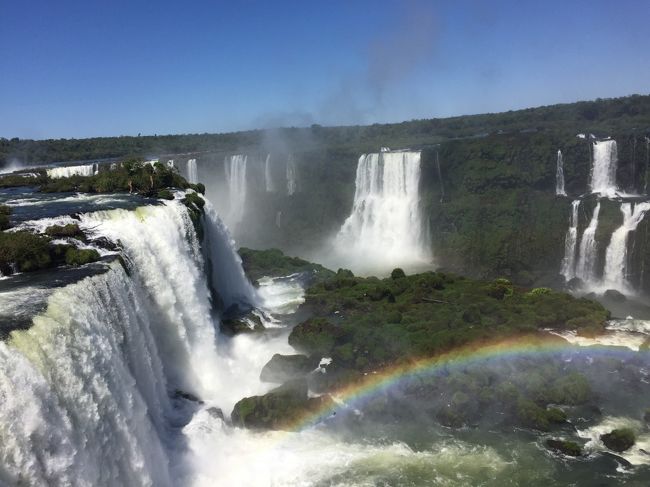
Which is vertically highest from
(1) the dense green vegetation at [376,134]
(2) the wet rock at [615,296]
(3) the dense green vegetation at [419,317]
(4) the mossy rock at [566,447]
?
(1) the dense green vegetation at [376,134]

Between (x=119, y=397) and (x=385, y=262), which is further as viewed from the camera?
(x=385, y=262)

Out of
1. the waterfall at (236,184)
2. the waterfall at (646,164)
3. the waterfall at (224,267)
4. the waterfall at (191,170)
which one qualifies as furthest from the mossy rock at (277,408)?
the waterfall at (191,170)

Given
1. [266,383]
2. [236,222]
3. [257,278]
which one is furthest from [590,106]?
[266,383]

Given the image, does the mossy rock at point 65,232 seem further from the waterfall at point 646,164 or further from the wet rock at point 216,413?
the waterfall at point 646,164

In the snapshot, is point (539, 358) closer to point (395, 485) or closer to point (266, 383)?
point (395, 485)

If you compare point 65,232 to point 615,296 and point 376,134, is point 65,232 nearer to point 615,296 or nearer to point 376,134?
point 615,296

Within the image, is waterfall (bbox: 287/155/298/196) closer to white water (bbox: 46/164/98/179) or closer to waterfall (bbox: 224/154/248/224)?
waterfall (bbox: 224/154/248/224)

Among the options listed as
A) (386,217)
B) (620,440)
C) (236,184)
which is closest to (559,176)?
(386,217)
